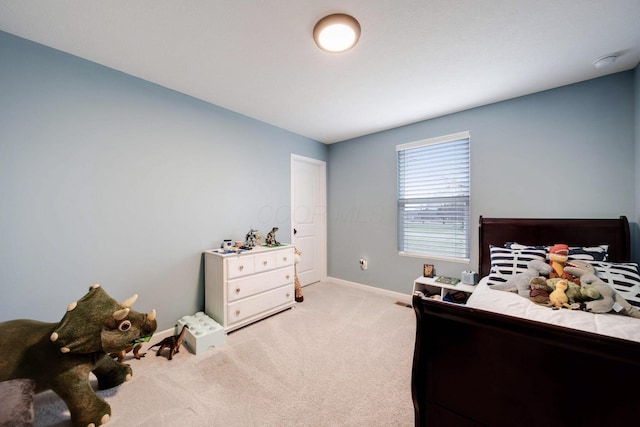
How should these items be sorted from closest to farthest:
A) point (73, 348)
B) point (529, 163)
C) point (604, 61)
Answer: point (73, 348), point (604, 61), point (529, 163)

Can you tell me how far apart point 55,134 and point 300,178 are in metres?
2.67

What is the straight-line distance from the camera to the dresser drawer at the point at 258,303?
2369 millimetres

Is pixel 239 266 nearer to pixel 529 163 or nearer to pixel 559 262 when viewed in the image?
pixel 559 262

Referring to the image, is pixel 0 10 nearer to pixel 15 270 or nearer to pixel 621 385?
pixel 15 270

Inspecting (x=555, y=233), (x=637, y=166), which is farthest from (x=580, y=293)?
(x=637, y=166)

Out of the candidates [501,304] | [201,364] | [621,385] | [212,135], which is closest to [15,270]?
[201,364]

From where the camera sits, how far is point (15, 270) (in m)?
1.63

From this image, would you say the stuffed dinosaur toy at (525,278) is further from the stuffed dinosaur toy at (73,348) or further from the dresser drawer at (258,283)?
the stuffed dinosaur toy at (73,348)

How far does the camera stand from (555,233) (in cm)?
220

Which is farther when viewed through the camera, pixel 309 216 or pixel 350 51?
pixel 309 216

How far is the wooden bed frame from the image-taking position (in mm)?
778

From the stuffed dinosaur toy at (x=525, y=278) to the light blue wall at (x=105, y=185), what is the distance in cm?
279

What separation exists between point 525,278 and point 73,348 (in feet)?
10.2

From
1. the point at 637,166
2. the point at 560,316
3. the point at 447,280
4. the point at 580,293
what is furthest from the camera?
the point at 447,280
